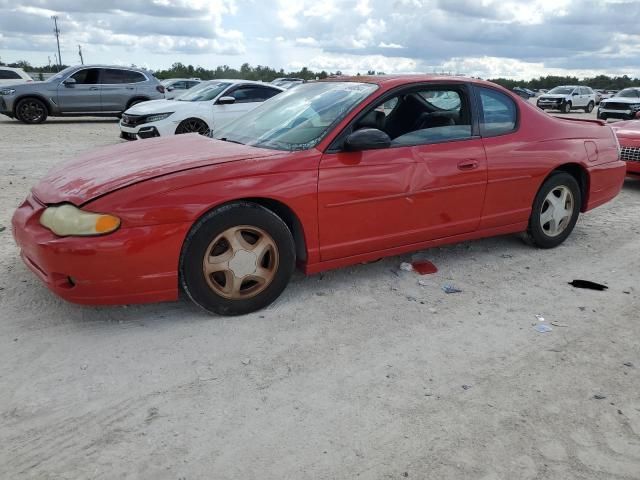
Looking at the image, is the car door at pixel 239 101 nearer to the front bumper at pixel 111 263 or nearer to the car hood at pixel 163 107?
the car hood at pixel 163 107

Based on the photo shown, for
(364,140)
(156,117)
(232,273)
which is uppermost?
(364,140)

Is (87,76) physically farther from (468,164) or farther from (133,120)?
(468,164)

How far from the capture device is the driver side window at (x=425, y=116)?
13.6ft

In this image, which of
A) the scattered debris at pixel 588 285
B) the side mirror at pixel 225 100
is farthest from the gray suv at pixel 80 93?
the scattered debris at pixel 588 285

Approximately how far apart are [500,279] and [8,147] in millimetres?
10252

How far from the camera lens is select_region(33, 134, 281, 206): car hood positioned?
3322mm

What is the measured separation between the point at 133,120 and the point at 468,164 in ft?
27.9

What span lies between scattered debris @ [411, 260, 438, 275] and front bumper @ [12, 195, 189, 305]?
2.02m

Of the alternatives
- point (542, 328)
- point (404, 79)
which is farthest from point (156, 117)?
point (542, 328)

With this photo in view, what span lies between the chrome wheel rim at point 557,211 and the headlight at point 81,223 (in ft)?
11.8

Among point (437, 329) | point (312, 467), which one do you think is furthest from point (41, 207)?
point (437, 329)

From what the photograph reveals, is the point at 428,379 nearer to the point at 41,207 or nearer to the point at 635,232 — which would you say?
the point at 41,207

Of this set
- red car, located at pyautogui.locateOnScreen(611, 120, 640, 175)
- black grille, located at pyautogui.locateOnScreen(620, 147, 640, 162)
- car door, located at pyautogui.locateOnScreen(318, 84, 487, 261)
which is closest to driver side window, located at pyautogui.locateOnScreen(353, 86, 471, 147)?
car door, located at pyautogui.locateOnScreen(318, 84, 487, 261)

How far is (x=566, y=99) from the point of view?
3056 cm
